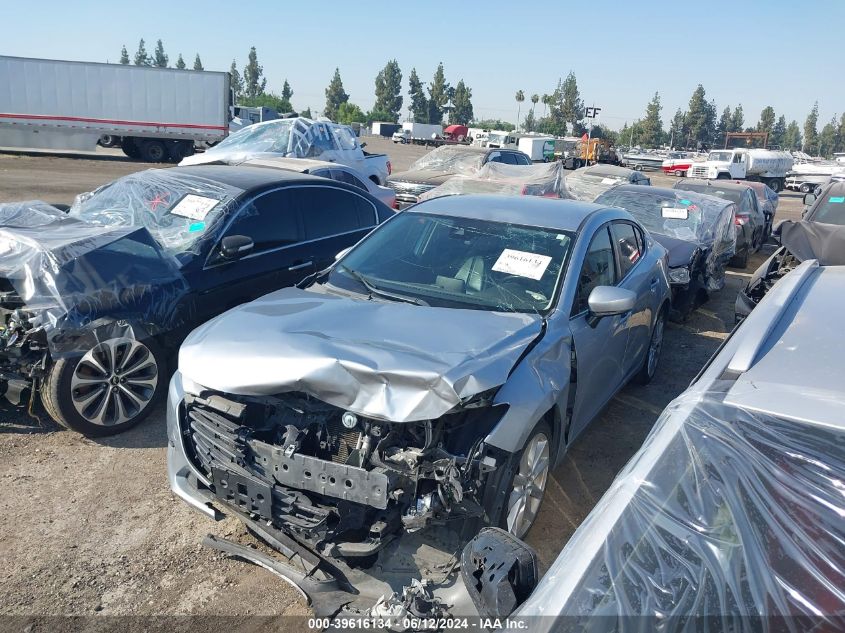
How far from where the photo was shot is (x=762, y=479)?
6.26 ft

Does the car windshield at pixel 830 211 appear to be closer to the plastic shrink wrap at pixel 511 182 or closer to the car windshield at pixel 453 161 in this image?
the plastic shrink wrap at pixel 511 182

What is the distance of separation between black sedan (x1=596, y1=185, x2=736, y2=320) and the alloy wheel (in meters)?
5.67

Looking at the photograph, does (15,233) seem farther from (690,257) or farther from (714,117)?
(714,117)

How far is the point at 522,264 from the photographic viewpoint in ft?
13.1

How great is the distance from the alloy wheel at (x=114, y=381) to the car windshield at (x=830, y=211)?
7825mm

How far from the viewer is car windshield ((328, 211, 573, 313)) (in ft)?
12.6

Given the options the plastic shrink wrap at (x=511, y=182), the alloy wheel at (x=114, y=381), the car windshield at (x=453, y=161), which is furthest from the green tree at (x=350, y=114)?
the alloy wheel at (x=114, y=381)

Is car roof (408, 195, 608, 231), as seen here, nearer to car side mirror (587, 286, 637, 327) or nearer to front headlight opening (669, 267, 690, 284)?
car side mirror (587, 286, 637, 327)

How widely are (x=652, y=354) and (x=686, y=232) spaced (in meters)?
3.58

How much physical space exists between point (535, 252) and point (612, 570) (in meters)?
2.64

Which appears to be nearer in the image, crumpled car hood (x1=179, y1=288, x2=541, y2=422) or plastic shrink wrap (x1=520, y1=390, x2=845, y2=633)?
plastic shrink wrap (x1=520, y1=390, x2=845, y2=633)

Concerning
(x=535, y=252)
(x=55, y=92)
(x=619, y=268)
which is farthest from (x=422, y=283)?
(x=55, y=92)

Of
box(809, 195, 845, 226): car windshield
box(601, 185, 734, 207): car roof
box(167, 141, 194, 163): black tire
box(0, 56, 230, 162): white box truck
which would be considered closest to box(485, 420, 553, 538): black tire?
box(809, 195, 845, 226): car windshield

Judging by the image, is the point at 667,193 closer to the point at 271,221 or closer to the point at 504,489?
the point at 271,221
